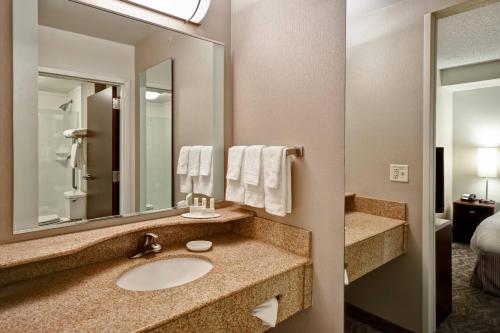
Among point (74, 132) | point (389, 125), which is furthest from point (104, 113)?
point (389, 125)

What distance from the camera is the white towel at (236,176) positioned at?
153cm

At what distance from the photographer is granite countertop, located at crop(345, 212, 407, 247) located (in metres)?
1.22

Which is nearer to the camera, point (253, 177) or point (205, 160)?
point (253, 177)

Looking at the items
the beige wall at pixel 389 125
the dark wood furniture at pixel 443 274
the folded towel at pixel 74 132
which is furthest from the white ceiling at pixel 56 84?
→ the dark wood furniture at pixel 443 274

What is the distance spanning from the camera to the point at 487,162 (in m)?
1.07

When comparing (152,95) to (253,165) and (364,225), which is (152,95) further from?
(364,225)

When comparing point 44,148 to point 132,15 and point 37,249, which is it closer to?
point 37,249

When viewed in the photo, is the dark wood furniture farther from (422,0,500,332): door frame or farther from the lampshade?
the lampshade

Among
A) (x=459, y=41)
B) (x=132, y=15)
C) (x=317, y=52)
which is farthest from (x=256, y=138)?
(x=459, y=41)

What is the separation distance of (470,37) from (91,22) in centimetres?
147

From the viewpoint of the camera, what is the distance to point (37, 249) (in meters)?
1.05

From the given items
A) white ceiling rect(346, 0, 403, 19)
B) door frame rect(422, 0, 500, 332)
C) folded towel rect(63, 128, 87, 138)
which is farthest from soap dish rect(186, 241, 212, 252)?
white ceiling rect(346, 0, 403, 19)

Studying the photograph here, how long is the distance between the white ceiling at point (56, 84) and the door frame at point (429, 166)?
4.62 ft

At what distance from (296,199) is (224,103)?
71 cm
